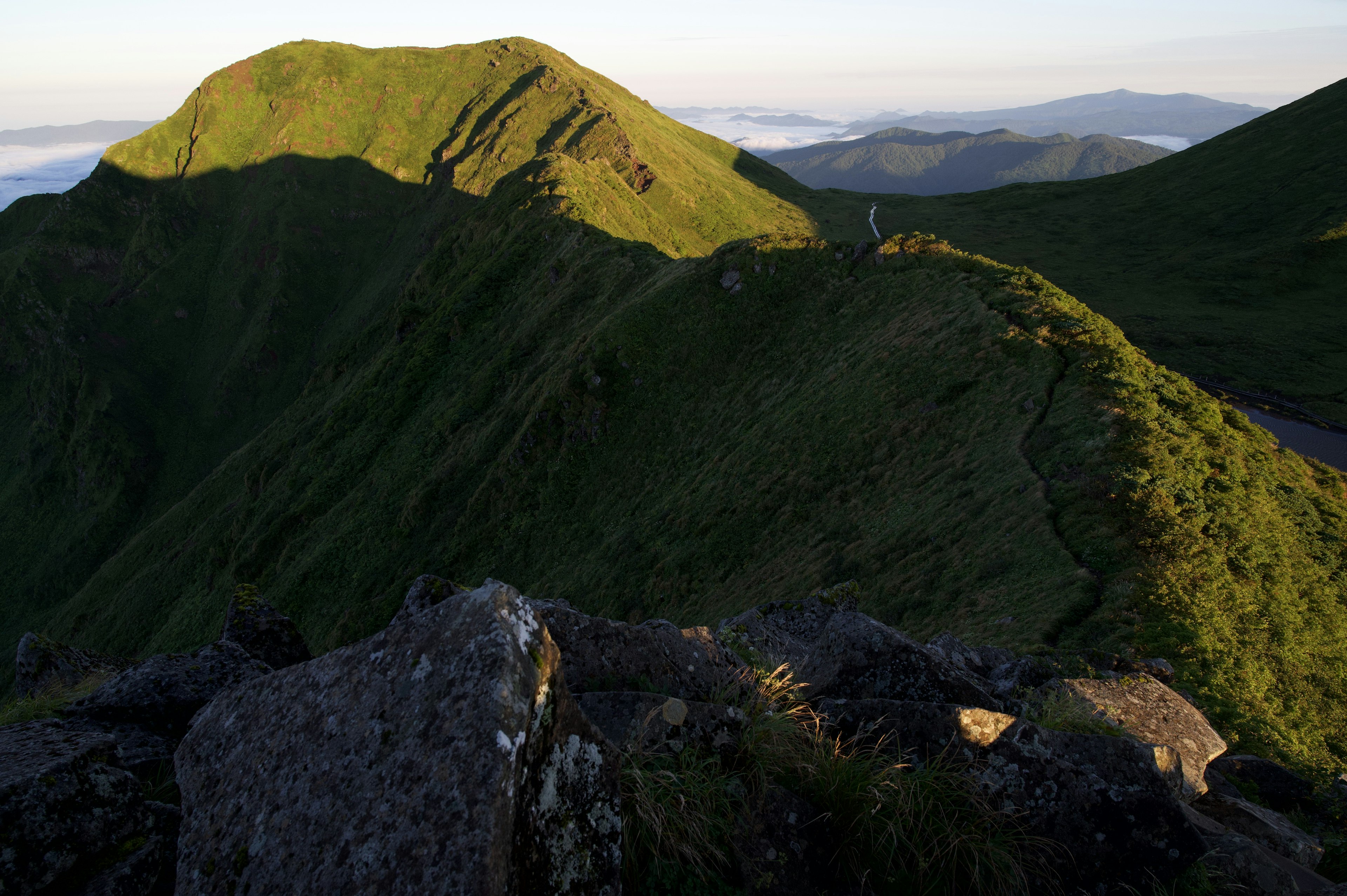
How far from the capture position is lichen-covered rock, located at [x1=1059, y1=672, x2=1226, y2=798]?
850cm

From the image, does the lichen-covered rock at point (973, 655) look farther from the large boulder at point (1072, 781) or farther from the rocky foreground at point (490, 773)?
the large boulder at point (1072, 781)

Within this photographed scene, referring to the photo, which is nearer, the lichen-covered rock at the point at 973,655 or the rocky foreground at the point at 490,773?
the rocky foreground at the point at 490,773

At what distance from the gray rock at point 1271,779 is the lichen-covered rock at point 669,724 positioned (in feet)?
27.4

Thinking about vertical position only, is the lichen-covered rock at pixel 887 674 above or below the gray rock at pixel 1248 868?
below

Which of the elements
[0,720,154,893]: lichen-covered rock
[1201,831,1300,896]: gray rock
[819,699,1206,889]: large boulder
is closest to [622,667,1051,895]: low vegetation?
[819,699,1206,889]: large boulder

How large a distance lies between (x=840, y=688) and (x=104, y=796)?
24.5 ft

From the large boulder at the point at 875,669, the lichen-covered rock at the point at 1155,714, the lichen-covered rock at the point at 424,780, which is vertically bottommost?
the lichen-covered rock at the point at 1155,714

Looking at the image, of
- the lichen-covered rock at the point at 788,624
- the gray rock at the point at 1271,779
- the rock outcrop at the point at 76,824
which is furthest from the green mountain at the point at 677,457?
the rock outcrop at the point at 76,824

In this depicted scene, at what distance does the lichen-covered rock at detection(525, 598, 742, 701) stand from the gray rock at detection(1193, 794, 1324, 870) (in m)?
5.79

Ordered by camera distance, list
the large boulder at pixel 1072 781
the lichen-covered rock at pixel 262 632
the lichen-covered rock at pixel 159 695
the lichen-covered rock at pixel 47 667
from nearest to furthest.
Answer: the large boulder at pixel 1072 781
the lichen-covered rock at pixel 159 695
the lichen-covered rock at pixel 47 667
the lichen-covered rock at pixel 262 632

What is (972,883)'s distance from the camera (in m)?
5.08

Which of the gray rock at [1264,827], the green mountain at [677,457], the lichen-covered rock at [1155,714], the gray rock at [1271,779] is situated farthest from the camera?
the green mountain at [677,457]

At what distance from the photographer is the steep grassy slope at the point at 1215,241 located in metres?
61.4

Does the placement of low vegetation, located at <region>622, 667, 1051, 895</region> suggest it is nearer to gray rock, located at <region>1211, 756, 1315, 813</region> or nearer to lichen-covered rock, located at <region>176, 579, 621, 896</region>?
lichen-covered rock, located at <region>176, 579, 621, 896</region>
